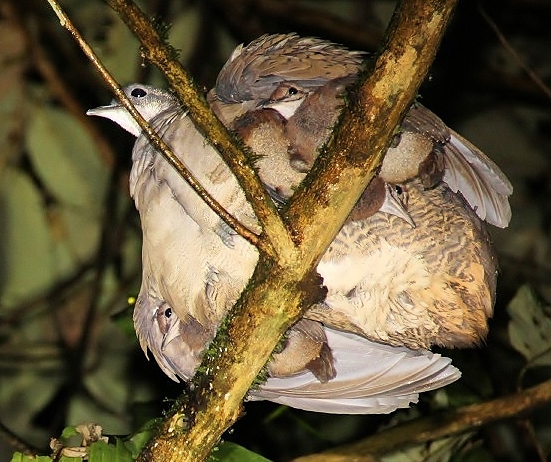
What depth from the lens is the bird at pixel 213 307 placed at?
185 centimetres

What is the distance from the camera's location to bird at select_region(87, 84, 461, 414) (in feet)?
6.08

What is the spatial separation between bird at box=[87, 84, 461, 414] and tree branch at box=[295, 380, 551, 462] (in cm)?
37

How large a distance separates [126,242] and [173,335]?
206 cm

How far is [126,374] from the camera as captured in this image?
13.3 feet

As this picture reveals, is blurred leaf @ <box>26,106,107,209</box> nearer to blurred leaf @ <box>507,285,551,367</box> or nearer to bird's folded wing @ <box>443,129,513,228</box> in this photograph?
blurred leaf @ <box>507,285,551,367</box>

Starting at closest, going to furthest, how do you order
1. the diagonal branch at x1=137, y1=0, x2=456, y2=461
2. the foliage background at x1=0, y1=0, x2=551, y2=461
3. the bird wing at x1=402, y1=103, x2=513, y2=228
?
the diagonal branch at x1=137, y1=0, x2=456, y2=461
the bird wing at x1=402, y1=103, x2=513, y2=228
the foliage background at x1=0, y1=0, x2=551, y2=461

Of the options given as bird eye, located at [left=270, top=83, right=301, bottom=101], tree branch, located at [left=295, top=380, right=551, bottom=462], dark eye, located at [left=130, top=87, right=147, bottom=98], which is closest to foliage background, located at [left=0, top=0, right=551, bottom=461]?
tree branch, located at [left=295, top=380, right=551, bottom=462]

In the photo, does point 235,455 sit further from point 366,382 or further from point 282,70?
point 282,70

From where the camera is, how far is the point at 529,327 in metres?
2.63

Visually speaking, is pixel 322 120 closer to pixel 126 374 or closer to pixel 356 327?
pixel 356 327

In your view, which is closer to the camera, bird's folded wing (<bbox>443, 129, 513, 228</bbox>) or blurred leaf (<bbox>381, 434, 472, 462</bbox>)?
bird's folded wing (<bbox>443, 129, 513, 228</bbox>)

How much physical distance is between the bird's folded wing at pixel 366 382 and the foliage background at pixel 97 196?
5.60ft

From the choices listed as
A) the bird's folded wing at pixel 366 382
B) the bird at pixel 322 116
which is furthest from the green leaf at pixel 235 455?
the bird at pixel 322 116

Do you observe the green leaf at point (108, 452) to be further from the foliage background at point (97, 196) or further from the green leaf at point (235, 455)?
the foliage background at point (97, 196)
